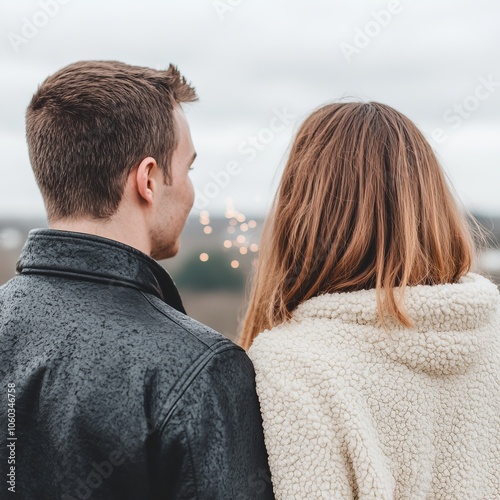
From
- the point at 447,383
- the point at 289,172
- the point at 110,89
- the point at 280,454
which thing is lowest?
the point at 280,454

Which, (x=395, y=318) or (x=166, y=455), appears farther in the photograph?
(x=395, y=318)

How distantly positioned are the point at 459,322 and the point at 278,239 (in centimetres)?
53

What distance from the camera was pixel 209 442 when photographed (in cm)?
138

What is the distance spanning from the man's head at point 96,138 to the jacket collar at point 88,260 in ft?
0.24

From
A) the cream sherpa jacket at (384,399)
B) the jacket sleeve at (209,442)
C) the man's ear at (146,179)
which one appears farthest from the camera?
the man's ear at (146,179)

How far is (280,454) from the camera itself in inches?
60.3

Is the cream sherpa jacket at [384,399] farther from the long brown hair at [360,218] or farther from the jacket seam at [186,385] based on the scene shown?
the jacket seam at [186,385]

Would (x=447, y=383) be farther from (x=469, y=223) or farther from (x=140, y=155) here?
(x=140, y=155)

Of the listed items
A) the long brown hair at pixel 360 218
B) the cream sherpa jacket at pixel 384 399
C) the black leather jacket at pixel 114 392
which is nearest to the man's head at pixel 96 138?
the black leather jacket at pixel 114 392

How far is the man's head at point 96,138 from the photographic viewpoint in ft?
5.25

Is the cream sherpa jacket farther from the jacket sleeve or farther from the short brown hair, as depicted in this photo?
the short brown hair

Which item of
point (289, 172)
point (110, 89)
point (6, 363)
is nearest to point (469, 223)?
point (289, 172)

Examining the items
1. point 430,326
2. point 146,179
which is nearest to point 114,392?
point 146,179

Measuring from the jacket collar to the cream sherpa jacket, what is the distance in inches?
13.5
